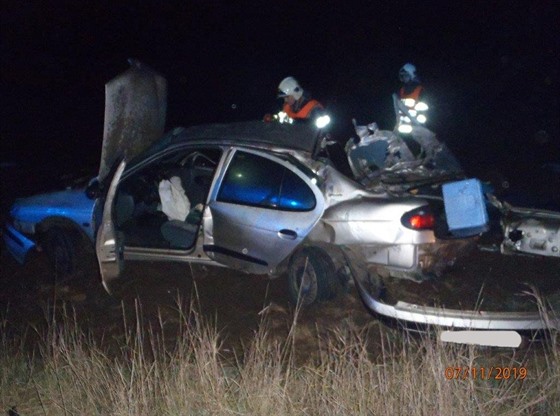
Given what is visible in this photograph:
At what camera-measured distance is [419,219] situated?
598 cm

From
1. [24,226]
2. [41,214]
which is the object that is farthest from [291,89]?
[24,226]

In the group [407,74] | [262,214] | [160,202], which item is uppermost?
[407,74]

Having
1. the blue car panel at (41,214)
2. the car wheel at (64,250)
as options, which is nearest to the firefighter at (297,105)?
the blue car panel at (41,214)

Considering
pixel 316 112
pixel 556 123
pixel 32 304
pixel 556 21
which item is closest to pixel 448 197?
pixel 316 112

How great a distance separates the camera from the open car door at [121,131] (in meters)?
6.60

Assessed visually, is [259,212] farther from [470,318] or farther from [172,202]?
[470,318]

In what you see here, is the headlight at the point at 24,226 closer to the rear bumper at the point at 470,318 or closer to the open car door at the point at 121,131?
the open car door at the point at 121,131

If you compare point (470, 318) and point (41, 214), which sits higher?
point (41, 214)

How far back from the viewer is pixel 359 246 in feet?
20.4

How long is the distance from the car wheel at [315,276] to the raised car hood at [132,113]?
195 centimetres

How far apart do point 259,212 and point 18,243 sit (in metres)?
2.89

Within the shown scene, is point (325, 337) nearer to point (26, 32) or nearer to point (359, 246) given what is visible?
point (359, 246)

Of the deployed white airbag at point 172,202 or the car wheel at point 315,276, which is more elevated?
the deployed white airbag at point 172,202
